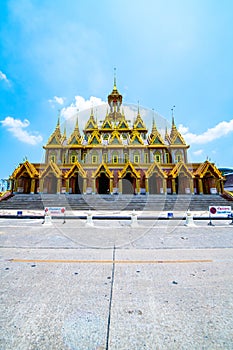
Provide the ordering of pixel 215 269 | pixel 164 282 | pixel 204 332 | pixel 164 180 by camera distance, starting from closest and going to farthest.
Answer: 1. pixel 204 332
2. pixel 164 282
3. pixel 215 269
4. pixel 164 180

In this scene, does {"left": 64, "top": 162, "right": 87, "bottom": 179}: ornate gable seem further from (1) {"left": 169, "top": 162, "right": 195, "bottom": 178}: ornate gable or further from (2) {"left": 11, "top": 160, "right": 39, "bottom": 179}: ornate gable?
(1) {"left": 169, "top": 162, "right": 195, "bottom": 178}: ornate gable

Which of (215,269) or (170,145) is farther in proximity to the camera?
(170,145)

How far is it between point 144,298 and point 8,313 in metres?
1.89

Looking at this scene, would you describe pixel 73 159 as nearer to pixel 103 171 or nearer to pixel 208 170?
pixel 103 171

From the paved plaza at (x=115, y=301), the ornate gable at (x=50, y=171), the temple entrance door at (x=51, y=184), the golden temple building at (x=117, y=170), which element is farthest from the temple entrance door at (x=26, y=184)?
the paved plaza at (x=115, y=301)

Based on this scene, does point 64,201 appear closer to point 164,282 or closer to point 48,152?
point 48,152

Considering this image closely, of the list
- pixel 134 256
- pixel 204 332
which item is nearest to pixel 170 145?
pixel 134 256

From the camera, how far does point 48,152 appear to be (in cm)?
3200

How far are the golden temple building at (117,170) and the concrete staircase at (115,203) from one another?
11.2 feet

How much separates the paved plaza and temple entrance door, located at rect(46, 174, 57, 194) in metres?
24.2

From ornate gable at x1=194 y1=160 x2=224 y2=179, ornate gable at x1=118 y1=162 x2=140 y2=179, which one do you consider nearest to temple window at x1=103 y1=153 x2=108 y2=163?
ornate gable at x1=118 y1=162 x2=140 y2=179

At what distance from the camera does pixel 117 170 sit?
28609mm

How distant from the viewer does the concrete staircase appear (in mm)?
19516

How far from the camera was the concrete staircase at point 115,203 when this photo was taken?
19.5 m
